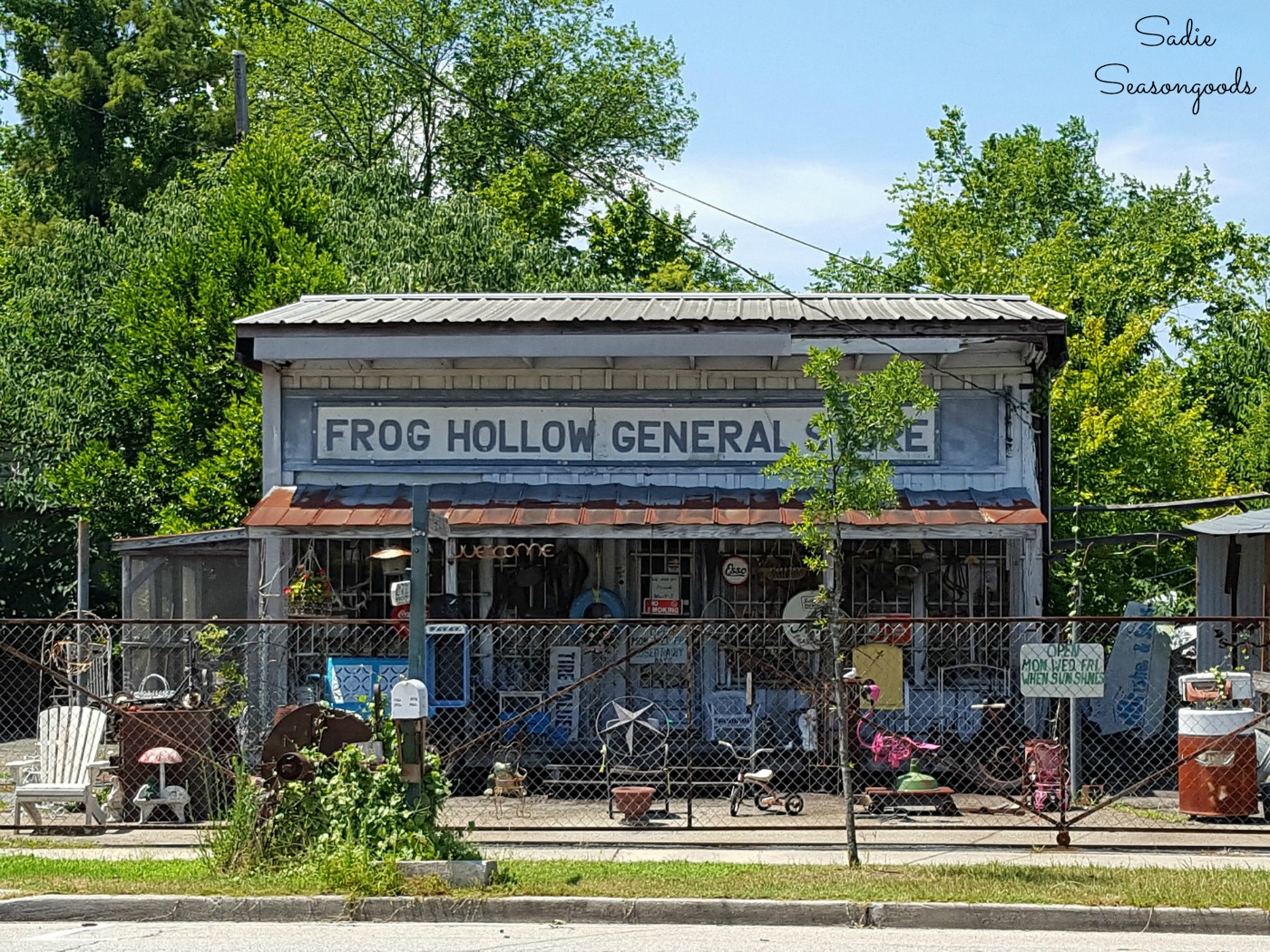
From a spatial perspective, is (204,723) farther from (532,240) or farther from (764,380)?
(532,240)

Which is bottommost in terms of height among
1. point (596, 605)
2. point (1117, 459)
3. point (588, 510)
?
point (596, 605)

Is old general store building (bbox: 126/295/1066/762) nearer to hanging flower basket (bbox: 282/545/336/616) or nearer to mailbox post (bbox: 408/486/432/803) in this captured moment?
hanging flower basket (bbox: 282/545/336/616)

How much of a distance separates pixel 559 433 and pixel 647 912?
7.15 m

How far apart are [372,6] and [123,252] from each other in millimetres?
20030

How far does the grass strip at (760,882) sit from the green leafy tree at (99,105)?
99.1 ft

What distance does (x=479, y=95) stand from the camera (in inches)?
1726

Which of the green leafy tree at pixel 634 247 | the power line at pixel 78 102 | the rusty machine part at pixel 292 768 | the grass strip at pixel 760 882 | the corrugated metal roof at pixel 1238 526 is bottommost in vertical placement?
the grass strip at pixel 760 882

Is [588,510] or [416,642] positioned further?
[588,510]

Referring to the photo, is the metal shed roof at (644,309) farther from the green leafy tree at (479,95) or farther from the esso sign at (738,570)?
the green leafy tree at (479,95)

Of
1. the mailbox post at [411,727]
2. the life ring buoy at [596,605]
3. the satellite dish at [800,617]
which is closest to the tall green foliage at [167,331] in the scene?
the life ring buoy at [596,605]

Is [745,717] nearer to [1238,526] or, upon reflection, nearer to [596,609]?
[596,609]

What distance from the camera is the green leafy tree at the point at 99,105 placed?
A: 123ft


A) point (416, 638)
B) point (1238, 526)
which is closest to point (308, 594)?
point (416, 638)

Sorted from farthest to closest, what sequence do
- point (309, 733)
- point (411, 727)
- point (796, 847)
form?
1. point (796, 847)
2. point (309, 733)
3. point (411, 727)
